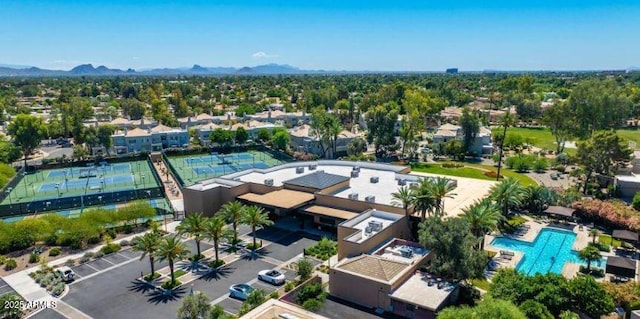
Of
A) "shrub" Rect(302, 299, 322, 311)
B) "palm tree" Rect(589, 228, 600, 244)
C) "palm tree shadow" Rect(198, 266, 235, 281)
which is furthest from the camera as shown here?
"palm tree" Rect(589, 228, 600, 244)

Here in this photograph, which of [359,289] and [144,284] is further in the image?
[144,284]

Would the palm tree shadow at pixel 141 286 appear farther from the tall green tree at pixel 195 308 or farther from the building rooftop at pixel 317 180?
the building rooftop at pixel 317 180

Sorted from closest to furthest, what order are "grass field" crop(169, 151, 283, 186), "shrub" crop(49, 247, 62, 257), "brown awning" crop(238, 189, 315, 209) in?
"shrub" crop(49, 247, 62, 257), "brown awning" crop(238, 189, 315, 209), "grass field" crop(169, 151, 283, 186)

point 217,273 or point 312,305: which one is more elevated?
point 312,305

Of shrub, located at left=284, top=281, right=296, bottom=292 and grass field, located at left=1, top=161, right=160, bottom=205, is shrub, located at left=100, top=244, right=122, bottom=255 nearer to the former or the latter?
shrub, located at left=284, top=281, right=296, bottom=292

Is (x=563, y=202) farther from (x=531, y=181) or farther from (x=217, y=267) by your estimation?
(x=217, y=267)

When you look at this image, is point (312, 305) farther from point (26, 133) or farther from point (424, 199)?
point (26, 133)

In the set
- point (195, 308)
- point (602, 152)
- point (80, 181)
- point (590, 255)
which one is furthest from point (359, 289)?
point (80, 181)

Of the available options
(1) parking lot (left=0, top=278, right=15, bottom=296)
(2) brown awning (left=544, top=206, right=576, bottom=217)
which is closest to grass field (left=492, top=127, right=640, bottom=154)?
(2) brown awning (left=544, top=206, right=576, bottom=217)
